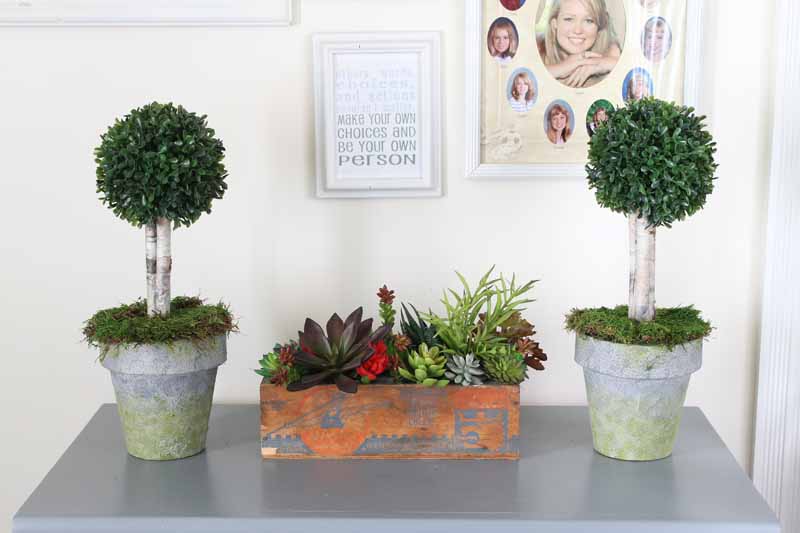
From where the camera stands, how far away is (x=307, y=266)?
1.55 metres

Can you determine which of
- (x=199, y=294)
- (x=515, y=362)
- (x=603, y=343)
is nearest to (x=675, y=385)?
(x=603, y=343)

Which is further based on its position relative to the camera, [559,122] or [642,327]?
[559,122]

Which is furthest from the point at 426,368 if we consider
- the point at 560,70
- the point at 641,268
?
the point at 560,70

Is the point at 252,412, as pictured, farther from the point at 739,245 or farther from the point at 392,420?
the point at 739,245

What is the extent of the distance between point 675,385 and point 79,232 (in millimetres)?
1117

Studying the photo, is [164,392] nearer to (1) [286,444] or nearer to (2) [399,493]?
(1) [286,444]

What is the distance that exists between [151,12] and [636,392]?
3.55ft

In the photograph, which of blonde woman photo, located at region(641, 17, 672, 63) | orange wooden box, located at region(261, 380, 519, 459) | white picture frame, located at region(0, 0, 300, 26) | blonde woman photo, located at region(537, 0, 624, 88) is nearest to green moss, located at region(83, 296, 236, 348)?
orange wooden box, located at region(261, 380, 519, 459)

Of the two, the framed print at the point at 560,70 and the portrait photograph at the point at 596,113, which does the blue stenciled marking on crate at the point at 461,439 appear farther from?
the portrait photograph at the point at 596,113

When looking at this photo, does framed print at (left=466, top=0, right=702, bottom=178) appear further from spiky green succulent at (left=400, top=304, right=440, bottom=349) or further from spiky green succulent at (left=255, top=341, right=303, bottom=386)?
spiky green succulent at (left=255, top=341, right=303, bottom=386)

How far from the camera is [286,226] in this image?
154 cm

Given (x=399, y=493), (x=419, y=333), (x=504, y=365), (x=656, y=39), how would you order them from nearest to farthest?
(x=399, y=493), (x=504, y=365), (x=419, y=333), (x=656, y=39)

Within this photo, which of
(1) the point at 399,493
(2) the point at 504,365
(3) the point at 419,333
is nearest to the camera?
(1) the point at 399,493

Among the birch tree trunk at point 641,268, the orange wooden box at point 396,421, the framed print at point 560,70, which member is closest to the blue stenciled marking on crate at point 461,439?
the orange wooden box at point 396,421
